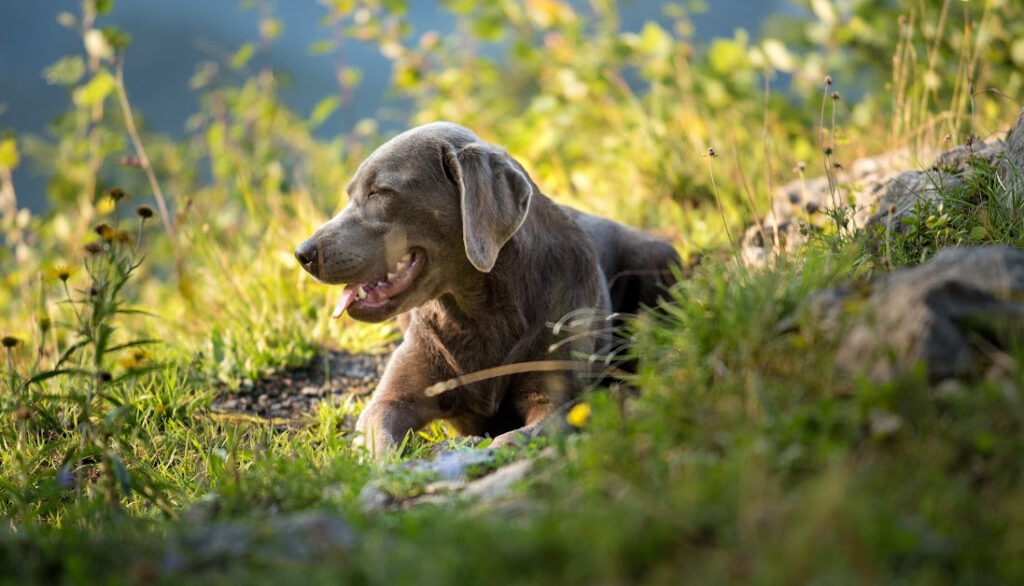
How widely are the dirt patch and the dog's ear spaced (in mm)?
1157

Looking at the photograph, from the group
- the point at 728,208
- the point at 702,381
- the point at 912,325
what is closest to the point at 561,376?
the point at 702,381

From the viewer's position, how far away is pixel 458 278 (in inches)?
137

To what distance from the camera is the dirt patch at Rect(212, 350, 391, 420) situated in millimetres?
4348

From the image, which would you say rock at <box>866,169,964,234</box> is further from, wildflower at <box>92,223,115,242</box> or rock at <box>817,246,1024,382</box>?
wildflower at <box>92,223,115,242</box>

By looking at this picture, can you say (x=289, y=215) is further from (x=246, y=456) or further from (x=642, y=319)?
(x=642, y=319)

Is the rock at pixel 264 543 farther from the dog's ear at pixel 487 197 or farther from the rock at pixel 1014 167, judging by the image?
the rock at pixel 1014 167

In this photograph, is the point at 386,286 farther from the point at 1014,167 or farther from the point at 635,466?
Answer: the point at 1014,167

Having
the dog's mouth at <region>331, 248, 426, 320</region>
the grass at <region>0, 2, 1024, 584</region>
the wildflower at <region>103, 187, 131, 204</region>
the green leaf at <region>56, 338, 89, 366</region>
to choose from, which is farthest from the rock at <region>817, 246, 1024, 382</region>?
the wildflower at <region>103, 187, 131, 204</region>

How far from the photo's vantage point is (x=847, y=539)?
1608mm

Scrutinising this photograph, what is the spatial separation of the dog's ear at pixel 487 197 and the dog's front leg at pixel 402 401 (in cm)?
54

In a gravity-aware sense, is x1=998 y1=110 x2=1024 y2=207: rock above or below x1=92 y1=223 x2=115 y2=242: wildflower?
below

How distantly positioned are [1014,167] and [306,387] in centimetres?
316

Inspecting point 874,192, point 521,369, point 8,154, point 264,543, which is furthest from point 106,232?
point 874,192

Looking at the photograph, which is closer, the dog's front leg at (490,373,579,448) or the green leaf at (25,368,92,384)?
the green leaf at (25,368,92,384)
